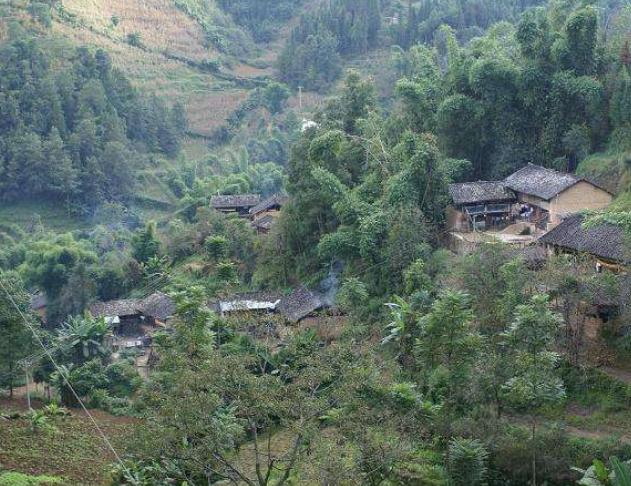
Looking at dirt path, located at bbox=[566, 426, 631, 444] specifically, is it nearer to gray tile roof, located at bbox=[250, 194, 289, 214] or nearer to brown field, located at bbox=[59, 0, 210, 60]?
gray tile roof, located at bbox=[250, 194, 289, 214]

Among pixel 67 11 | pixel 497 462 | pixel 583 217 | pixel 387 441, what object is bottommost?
pixel 497 462

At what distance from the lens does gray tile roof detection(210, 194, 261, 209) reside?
40.1 m

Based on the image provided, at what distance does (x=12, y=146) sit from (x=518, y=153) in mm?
34279

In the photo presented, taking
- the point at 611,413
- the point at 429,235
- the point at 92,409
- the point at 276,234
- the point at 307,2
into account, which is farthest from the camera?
the point at 307,2

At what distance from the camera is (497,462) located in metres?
16.1

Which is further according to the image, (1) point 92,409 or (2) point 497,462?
(1) point 92,409

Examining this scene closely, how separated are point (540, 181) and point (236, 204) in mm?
17871

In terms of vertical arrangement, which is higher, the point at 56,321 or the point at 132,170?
the point at 132,170

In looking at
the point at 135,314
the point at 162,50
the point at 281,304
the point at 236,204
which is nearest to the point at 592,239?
the point at 281,304

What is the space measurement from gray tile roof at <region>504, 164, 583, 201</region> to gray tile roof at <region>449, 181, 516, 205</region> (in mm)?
283

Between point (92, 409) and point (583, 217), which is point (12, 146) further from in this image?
point (583, 217)

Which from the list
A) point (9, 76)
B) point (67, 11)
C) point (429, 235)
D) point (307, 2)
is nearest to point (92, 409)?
point (429, 235)

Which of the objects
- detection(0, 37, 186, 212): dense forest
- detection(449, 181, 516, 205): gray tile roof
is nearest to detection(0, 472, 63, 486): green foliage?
detection(449, 181, 516, 205): gray tile roof

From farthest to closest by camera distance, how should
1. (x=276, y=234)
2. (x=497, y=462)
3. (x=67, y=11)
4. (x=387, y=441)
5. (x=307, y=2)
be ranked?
(x=307, y=2), (x=67, y=11), (x=276, y=234), (x=497, y=462), (x=387, y=441)
